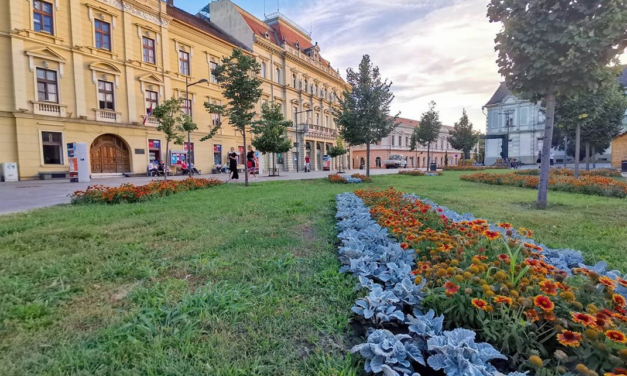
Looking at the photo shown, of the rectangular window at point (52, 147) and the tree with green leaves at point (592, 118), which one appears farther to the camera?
the rectangular window at point (52, 147)

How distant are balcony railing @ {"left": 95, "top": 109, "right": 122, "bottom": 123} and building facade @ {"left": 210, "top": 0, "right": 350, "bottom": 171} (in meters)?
16.2

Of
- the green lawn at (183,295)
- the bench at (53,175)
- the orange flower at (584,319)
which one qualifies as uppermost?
the bench at (53,175)

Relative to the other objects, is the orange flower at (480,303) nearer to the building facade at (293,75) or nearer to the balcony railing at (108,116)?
the balcony railing at (108,116)

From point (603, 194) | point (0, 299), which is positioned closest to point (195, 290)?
point (0, 299)

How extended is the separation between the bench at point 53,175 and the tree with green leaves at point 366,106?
59.8 ft

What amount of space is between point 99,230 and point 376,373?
4.82m

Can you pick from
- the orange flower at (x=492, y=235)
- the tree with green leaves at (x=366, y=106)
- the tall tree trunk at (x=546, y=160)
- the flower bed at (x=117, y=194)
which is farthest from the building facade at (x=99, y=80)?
the orange flower at (x=492, y=235)

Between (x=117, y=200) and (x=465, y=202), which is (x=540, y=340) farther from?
(x=117, y=200)

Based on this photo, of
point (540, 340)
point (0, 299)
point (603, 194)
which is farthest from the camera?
point (603, 194)

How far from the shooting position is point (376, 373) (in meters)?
1.51

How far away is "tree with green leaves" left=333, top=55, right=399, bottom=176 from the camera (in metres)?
16.3

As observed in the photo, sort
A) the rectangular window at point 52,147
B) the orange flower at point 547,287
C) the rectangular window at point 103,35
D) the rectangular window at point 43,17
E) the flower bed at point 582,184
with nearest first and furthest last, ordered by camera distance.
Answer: the orange flower at point 547,287 → the flower bed at point 582,184 → the rectangular window at point 43,17 → the rectangular window at point 52,147 → the rectangular window at point 103,35

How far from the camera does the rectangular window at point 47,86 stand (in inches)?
742

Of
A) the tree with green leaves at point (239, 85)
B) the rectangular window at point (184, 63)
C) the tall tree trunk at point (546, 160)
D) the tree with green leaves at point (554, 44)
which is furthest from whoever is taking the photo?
the rectangular window at point (184, 63)
